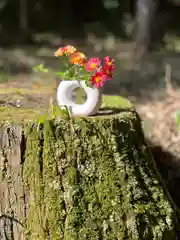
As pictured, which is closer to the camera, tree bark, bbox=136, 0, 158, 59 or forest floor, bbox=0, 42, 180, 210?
forest floor, bbox=0, 42, 180, 210

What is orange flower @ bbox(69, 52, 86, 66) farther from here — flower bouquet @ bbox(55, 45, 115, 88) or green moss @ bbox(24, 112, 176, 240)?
green moss @ bbox(24, 112, 176, 240)

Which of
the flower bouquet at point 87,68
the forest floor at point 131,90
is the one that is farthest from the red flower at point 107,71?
the forest floor at point 131,90

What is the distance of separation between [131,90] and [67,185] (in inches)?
144

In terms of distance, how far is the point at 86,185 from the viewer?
285 cm

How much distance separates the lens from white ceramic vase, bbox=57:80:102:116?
295cm

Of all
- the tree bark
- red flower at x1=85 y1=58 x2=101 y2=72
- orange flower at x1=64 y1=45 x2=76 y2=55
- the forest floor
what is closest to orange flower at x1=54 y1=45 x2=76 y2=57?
orange flower at x1=64 y1=45 x2=76 y2=55

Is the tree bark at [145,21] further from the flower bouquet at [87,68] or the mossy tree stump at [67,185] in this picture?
the mossy tree stump at [67,185]

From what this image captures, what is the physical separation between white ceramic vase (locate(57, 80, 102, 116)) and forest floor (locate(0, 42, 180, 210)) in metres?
0.18

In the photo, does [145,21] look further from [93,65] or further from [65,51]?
[93,65]

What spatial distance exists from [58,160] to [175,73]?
475 centimetres

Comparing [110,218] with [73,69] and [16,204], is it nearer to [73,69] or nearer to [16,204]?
[16,204]

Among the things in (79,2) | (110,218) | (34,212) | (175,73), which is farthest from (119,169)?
(79,2)

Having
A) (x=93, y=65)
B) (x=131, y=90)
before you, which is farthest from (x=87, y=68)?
(x=131, y=90)

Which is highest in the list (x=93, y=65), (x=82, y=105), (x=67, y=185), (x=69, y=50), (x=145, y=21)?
(x=145, y=21)
